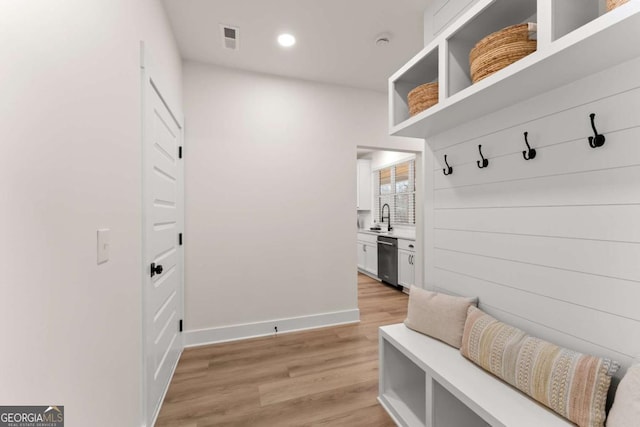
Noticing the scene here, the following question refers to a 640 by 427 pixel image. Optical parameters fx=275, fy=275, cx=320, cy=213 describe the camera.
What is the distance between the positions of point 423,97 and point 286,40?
142 centimetres

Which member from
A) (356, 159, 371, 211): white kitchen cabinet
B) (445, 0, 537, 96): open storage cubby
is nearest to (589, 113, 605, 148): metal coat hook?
(445, 0, 537, 96): open storage cubby

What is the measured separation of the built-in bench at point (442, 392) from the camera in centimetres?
107

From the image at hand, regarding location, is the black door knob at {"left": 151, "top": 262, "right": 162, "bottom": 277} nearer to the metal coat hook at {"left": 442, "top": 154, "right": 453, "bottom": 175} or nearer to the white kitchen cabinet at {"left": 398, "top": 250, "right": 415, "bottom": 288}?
the metal coat hook at {"left": 442, "top": 154, "right": 453, "bottom": 175}

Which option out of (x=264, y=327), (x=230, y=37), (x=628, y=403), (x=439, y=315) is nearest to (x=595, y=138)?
(x=628, y=403)

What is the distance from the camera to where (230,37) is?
2.32m

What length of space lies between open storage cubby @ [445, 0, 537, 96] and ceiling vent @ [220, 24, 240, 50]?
5.59 feet

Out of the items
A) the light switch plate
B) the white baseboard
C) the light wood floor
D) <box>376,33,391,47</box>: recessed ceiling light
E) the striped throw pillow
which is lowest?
the light wood floor

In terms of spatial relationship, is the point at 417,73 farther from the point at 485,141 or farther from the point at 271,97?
the point at 271,97

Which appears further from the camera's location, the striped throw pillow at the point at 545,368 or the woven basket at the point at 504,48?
the woven basket at the point at 504,48

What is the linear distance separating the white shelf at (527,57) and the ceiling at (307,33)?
68cm

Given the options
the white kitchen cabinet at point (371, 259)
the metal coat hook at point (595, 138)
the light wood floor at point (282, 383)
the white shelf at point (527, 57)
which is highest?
the white shelf at point (527, 57)

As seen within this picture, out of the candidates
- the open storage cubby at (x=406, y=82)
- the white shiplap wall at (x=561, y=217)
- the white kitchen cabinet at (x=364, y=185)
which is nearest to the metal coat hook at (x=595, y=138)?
the white shiplap wall at (x=561, y=217)

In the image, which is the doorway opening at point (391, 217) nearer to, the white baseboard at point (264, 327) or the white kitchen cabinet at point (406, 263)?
the white kitchen cabinet at point (406, 263)

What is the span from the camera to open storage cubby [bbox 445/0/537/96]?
123 cm
